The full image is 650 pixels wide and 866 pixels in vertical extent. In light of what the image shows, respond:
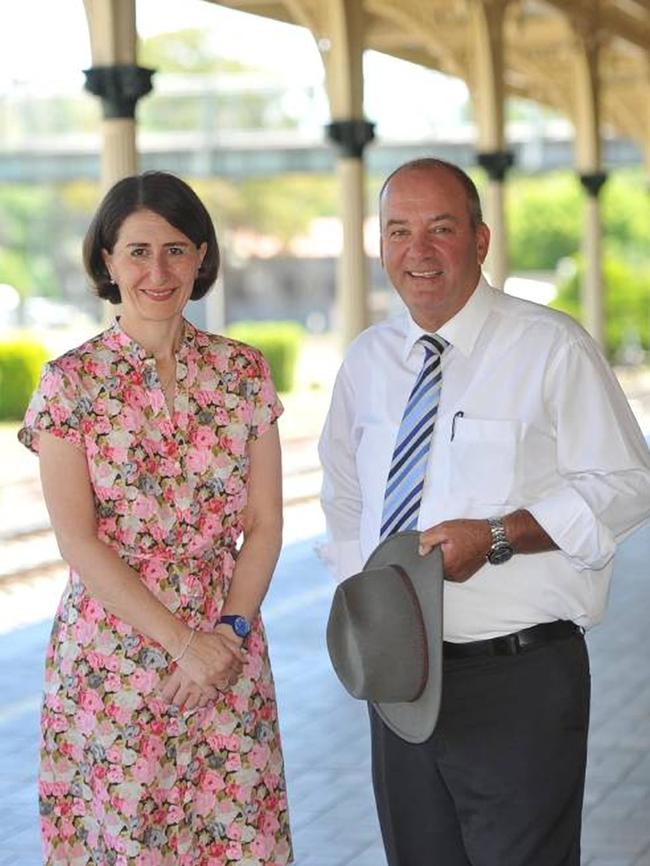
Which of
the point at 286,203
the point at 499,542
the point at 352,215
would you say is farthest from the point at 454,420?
the point at 286,203

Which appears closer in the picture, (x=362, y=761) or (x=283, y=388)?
(x=362, y=761)

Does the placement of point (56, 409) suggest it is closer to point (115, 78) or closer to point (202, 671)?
point (202, 671)

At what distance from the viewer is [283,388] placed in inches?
1127

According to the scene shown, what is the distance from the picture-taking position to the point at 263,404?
3.09 m

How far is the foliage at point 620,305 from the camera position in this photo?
31250mm

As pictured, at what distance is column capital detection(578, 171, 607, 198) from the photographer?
2188 centimetres

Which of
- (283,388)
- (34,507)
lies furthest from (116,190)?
(283,388)

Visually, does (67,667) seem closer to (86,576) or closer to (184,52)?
(86,576)

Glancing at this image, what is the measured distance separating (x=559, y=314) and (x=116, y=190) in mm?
762

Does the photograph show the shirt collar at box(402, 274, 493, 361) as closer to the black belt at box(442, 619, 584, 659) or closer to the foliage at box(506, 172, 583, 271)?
the black belt at box(442, 619, 584, 659)

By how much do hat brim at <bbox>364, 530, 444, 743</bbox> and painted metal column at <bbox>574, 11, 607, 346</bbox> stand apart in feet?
60.3

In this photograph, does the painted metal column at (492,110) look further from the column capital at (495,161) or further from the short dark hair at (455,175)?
the short dark hair at (455,175)

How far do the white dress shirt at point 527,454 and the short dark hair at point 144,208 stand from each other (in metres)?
0.41

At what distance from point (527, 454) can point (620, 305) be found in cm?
3068
